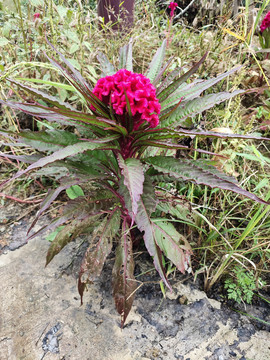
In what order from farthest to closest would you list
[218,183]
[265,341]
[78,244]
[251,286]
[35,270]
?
[78,244], [35,270], [251,286], [265,341], [218,183]

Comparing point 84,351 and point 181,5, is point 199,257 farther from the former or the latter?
point 181,5

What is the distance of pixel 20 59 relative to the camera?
2.33 meters

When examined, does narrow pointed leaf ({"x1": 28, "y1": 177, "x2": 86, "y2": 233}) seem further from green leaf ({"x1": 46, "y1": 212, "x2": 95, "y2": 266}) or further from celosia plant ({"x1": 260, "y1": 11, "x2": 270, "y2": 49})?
celosia plant ({"x1": 260, "y1": 11, "x2": 270, "y2": 49})

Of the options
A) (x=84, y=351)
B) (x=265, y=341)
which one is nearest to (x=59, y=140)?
(x=84, y=351)

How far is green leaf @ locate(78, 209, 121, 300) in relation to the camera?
1.20 m

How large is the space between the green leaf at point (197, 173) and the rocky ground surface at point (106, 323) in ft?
2.20

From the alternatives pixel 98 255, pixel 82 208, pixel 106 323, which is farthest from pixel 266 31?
pixel 106 323

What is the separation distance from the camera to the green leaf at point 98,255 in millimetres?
1203

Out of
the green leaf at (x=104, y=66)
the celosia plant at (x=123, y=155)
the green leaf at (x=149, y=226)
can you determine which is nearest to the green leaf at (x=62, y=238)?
the celosia plant at (x=123, y=155)

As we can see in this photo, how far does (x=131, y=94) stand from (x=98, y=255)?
72cm

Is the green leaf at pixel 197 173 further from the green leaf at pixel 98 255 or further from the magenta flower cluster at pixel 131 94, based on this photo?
the green leaf at pixel 98 255

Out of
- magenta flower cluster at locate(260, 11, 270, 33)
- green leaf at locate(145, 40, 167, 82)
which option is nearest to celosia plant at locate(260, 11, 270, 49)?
magenta flower cluster at locate(260, 11, 270, 33)

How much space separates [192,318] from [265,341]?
0.35m

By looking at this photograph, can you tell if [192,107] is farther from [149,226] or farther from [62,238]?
[62,238]
